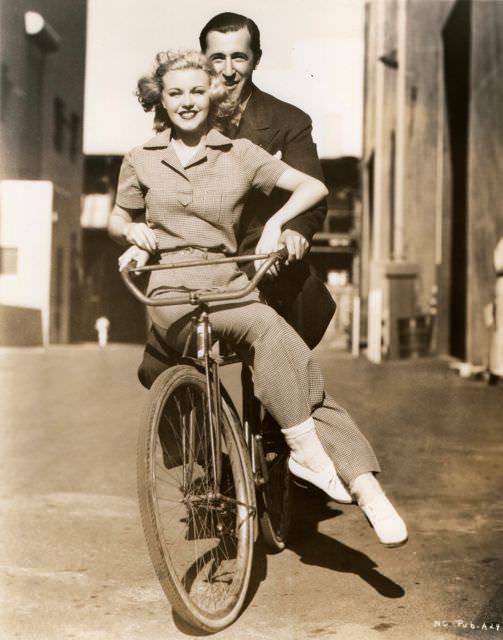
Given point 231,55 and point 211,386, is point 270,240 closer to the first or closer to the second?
point 211,386

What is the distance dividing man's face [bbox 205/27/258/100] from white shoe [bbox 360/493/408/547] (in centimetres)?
139

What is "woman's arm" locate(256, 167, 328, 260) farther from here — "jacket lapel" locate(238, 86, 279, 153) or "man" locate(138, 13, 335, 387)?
"jacket lapel" locate(238, 86, 279, 153)

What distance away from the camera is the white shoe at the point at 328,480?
3.28 meters

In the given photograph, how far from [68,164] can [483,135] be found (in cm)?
847

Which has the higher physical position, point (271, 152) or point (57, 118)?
point (57, 118)

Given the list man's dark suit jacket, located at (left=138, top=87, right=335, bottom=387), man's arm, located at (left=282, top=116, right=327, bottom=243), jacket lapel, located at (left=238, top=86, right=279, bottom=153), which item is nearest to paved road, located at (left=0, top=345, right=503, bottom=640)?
man's dark suit jacket, located at (left=138, top=87, right=335, bottom=387)

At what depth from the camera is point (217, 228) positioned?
3.37 m

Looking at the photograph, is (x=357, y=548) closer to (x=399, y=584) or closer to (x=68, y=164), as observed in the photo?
(x=399, y=584)

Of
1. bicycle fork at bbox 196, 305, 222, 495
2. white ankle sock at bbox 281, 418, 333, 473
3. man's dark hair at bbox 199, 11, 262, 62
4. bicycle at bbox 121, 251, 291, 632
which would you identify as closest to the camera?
bicycle at bbox 121, 251, 291, 632

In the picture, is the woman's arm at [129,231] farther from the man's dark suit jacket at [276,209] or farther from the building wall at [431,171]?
the building wall at [431,171]

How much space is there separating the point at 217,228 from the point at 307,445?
2.37 feet

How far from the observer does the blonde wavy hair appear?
3297 millimetres

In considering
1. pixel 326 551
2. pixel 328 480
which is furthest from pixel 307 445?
pixel 326 551

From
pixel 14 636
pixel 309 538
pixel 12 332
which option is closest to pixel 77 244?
pixel 309 538
